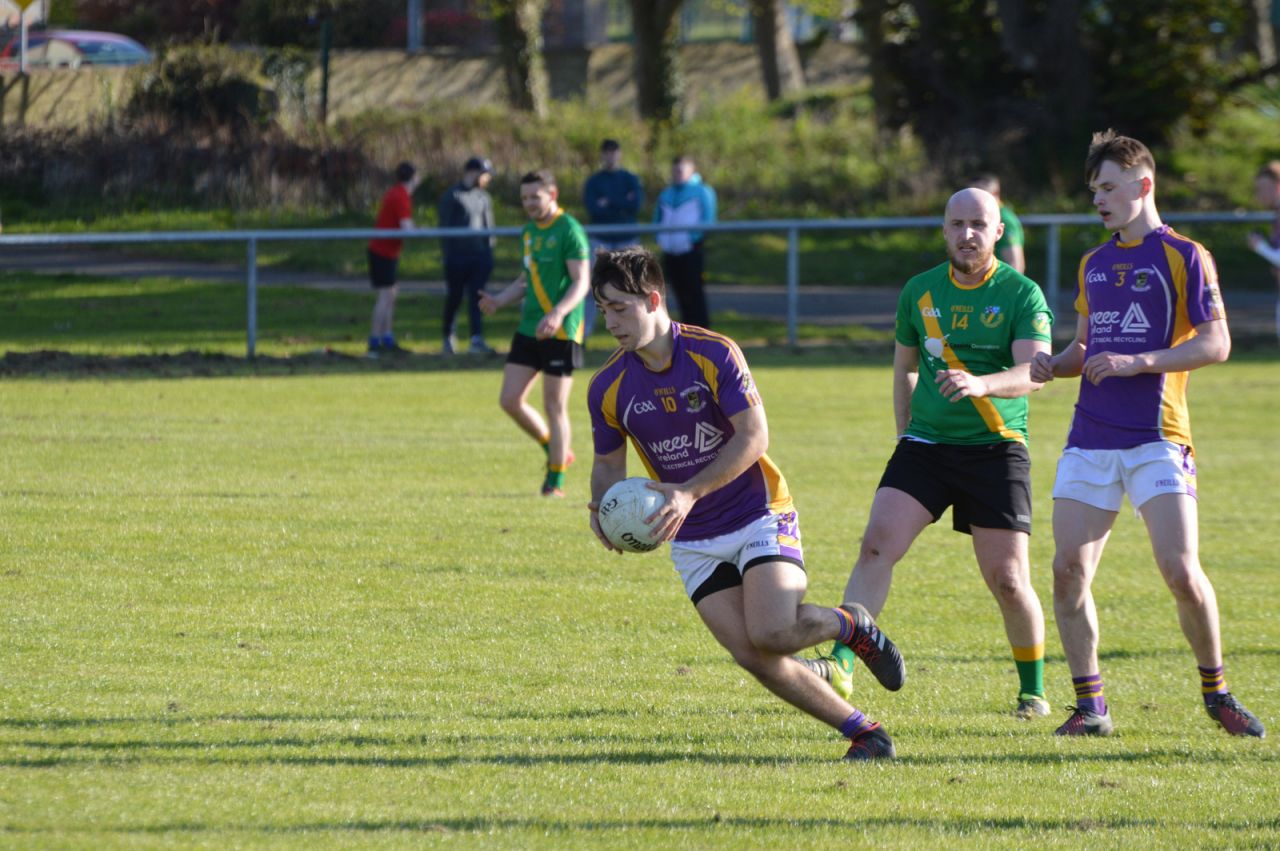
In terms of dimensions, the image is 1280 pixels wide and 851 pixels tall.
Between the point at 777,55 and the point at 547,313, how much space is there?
3388 cm

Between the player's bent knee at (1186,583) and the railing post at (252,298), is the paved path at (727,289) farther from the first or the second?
the player's bent knee at (1186,583)

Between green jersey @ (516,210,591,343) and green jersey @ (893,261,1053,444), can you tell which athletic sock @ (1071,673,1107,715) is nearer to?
green jersey @ (893,261,1053,444)

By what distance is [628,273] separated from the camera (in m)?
5.56

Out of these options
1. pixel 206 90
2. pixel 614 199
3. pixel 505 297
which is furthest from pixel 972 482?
pixel 206 90

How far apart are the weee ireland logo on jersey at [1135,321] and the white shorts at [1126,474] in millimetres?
448

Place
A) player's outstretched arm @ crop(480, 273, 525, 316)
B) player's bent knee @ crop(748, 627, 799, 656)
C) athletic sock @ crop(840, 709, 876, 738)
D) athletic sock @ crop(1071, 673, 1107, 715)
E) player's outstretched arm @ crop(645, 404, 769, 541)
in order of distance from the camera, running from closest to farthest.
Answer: player's outstretched arm @ crop(645, 404, 769, 541)
player's bent knee @ crop(748, 627, 799, 656)
athletic sock @ crop(840, 709, 876, 738)
athletic sock @ crop(1071, 673, 1107, 715)
player's outstretched arm @ crop(480, 273, 525, 316)

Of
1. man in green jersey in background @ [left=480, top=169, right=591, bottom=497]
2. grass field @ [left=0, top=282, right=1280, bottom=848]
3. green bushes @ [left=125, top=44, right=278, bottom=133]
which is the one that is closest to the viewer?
grass field @ [left=0, top=282, right=1280, bottom=848]

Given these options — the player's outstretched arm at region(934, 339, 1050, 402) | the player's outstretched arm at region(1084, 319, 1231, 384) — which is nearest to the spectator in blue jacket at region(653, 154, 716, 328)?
the player's outstretched arm at region(934, 339, 1050, 402)

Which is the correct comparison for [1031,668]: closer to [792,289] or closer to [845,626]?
[845,626]

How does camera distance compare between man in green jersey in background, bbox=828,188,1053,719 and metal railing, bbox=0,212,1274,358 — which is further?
metal railing, bbox=0,212,1274,358

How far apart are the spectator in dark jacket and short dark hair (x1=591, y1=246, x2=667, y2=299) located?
14228mm

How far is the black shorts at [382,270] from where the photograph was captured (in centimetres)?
1969

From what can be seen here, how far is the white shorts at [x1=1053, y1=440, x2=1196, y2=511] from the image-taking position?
6.24 m

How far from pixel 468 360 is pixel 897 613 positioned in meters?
11.7
